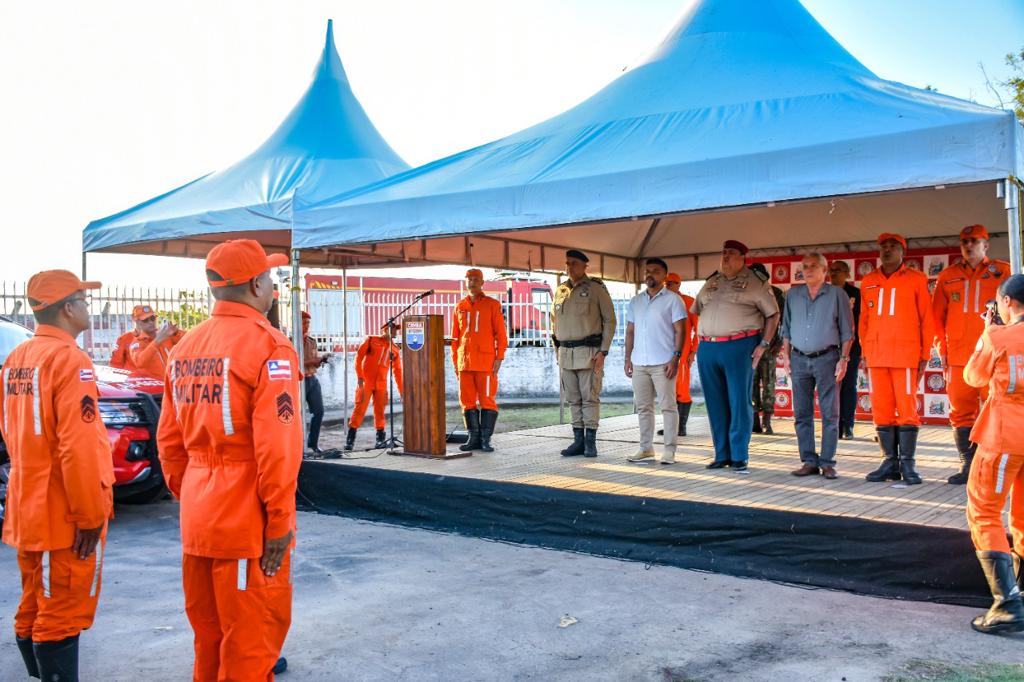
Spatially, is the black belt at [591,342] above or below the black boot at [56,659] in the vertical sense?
above

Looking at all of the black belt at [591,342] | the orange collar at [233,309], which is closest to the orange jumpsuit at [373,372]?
the black belt at [591,342]

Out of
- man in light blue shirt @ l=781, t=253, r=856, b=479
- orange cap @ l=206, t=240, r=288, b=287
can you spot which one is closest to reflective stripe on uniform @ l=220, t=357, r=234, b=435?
orange cap @ l=206, t=240, r=288, b=287

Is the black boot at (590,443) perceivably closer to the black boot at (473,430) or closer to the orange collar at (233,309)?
the black boot at (473,430)

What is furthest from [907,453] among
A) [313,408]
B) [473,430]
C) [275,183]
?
[275,183]

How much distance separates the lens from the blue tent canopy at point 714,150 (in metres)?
5.13

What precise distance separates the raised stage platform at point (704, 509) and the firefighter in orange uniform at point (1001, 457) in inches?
19.1

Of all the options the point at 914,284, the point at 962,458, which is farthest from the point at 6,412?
the point at 962,458

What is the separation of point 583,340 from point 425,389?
5.30ft

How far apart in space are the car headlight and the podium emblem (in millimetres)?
2611

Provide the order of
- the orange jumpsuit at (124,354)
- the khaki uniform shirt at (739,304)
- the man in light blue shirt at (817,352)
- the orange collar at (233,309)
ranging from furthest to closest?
the orange jumpsuit at (124,354) < the khaki uniform shirt at (739,304) < the man in light blue shirt at (817,352) < the orange collar at (233,309)

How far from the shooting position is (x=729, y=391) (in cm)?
733

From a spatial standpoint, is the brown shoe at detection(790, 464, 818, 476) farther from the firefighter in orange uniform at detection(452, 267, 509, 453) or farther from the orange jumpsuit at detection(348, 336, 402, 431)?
the orange jumpsuit at detection(348, 336, 402, 431)

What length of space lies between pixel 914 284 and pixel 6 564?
6.75 meters

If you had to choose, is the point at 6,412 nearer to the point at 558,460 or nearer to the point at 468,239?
the point at 558,460
